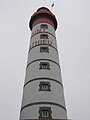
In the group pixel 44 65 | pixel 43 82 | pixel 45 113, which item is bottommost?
pixel 45 113

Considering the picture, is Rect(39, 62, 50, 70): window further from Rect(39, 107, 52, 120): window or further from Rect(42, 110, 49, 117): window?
Rect(42, 110, 49, 117): window

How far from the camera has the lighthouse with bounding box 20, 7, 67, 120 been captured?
13.2 m

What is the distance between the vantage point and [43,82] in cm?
1462

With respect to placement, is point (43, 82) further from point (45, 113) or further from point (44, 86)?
point (45, 113)

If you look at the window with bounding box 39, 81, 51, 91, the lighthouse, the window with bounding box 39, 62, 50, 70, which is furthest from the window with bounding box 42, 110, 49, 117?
the window with bounding box 39, 62, 50, 70

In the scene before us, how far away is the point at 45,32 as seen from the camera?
18719 millimetres

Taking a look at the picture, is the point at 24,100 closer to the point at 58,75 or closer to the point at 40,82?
the point at 40,82

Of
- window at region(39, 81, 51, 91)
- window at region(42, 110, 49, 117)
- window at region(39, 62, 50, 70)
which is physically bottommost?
window at region(42, 110, 49, 117)

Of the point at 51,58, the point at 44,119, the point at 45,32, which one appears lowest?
the point at 44,119

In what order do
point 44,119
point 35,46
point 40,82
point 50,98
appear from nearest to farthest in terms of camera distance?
point 44,119
point 50,98
point 40,82
point 35,46

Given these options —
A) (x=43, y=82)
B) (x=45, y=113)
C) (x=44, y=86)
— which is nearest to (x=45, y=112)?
(x=45, y=113)

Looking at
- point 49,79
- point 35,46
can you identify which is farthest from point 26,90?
point 35,46

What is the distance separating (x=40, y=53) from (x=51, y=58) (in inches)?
42.1

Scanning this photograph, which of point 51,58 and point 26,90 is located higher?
point 51,58
